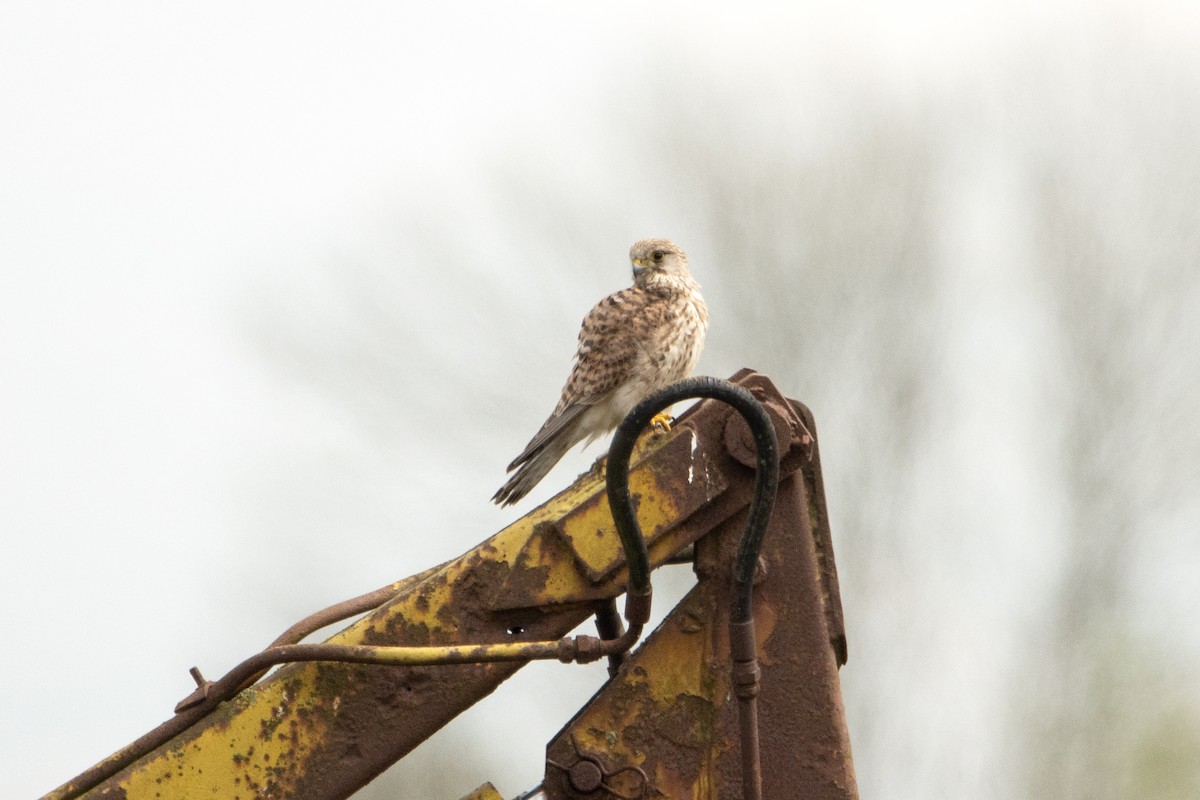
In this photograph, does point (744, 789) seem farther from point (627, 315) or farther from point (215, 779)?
point (627, 315)

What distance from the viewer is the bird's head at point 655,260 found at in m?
5.02

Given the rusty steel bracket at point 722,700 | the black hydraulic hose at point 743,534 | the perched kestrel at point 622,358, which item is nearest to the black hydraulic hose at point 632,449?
the black hydraulic hose at point 743,534

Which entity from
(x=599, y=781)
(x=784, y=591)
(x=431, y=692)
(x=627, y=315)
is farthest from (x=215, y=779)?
(x=627, y=315)

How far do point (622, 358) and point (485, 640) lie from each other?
7.92ft

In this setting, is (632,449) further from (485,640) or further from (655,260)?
(655,260)

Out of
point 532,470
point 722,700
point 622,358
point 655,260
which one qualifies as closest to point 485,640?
point 722,700

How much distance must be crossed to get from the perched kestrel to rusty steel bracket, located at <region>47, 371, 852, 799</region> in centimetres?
216

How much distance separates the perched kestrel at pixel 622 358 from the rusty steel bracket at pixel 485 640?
216 cm

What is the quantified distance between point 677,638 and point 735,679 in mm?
124

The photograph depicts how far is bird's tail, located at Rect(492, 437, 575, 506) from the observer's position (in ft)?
12.4

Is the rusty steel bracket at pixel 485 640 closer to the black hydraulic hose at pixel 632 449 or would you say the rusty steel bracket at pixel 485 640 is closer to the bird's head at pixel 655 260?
the black hydraulic hose at pixel 632 449

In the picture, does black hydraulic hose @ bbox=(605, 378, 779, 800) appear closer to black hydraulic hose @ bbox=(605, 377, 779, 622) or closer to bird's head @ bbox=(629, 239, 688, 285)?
black hydraulic hose @ bbox=(605, 377, 779, 622)

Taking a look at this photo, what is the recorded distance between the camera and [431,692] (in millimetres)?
2072

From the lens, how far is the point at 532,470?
398 centimetres
